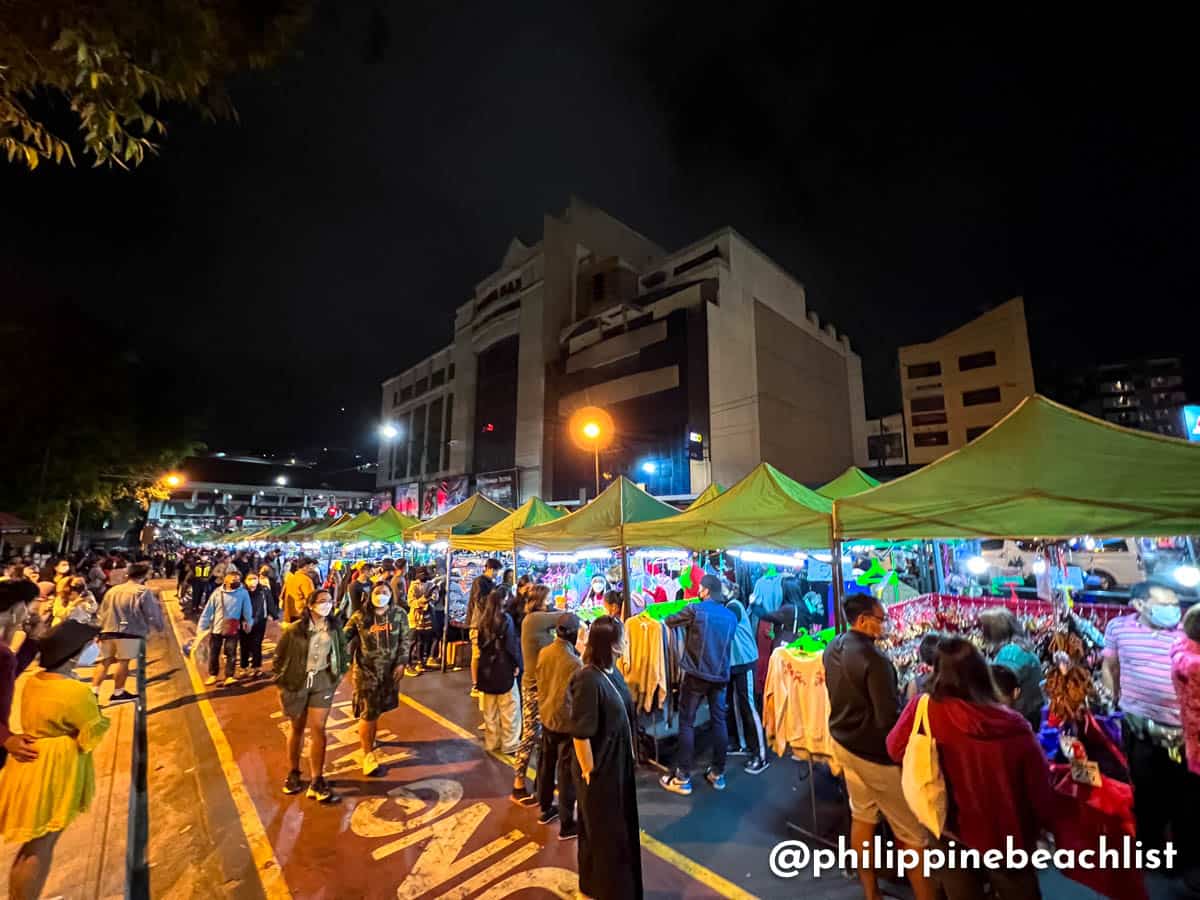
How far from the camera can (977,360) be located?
143 ft

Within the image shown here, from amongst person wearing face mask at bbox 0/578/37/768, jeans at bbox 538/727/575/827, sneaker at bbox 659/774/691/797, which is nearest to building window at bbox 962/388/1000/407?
sneaker at bbox 659/774/691/797

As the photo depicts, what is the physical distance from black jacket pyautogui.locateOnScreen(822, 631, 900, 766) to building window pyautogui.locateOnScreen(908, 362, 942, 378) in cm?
5130

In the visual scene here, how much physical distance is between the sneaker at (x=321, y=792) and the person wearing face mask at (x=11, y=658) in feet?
7.62

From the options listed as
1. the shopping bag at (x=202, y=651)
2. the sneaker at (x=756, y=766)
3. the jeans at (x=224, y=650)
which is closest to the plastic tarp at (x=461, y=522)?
the jeans at (x=224, y=650)

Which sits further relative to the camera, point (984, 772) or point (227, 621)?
point (227, 621)

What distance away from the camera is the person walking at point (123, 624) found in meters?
8.41

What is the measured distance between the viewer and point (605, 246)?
3800 centimetres

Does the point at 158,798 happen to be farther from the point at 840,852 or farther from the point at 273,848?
the point at 840,852

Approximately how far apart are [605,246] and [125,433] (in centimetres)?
3028

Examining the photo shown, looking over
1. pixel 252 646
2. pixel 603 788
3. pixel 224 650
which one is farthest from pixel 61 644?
pixel 252 646

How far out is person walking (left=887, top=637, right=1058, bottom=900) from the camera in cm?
249

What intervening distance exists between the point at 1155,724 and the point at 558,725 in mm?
4453

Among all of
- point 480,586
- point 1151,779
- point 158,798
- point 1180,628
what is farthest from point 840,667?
point 158,798

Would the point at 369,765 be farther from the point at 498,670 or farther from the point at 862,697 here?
the point at 862,697
